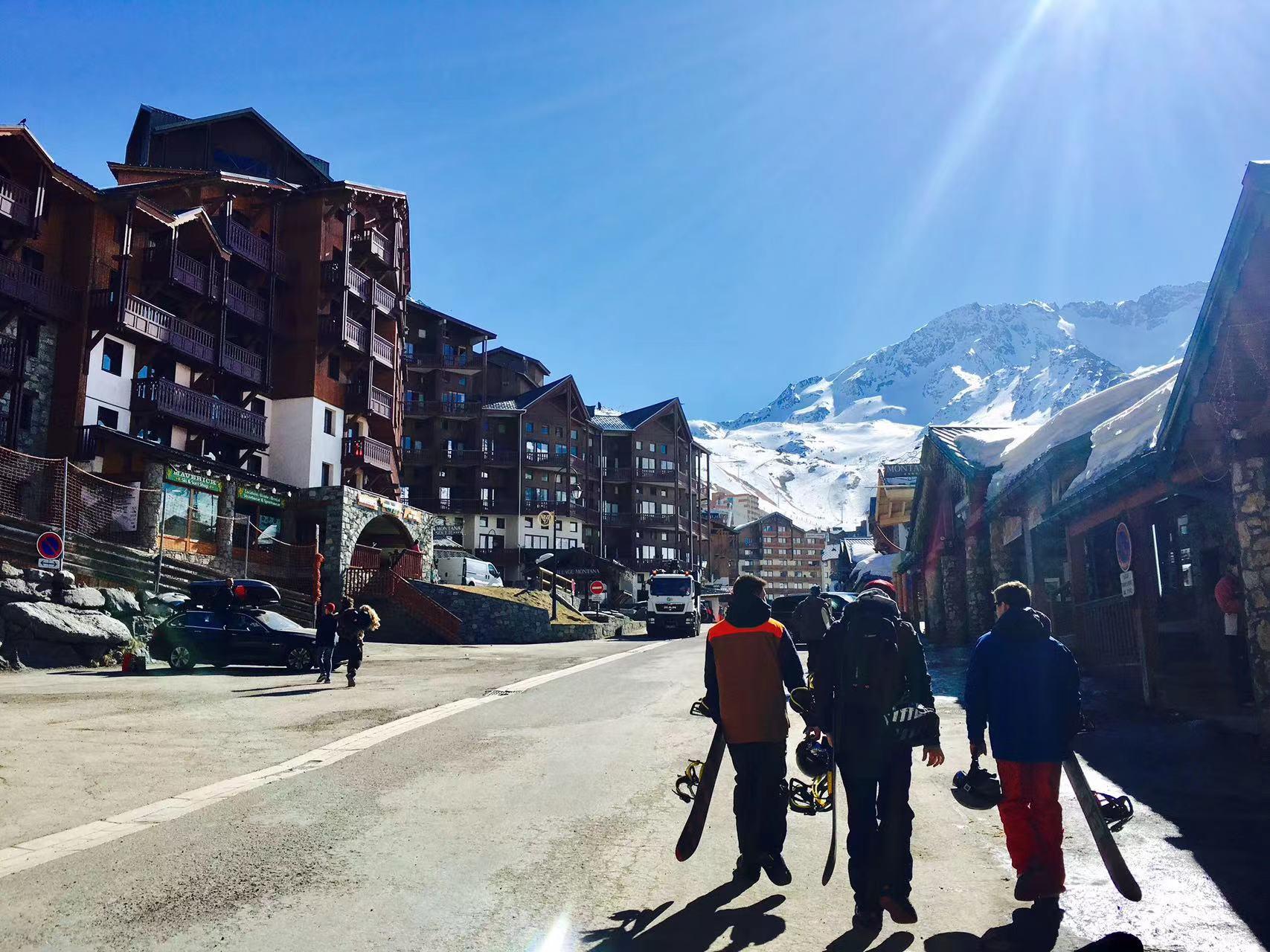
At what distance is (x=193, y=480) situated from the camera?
32719 mm

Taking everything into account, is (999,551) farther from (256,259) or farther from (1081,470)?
(256,259)

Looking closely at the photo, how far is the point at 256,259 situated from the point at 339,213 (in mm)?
5544

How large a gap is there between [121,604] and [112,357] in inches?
636

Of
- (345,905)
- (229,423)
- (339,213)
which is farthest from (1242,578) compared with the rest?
(339,213)

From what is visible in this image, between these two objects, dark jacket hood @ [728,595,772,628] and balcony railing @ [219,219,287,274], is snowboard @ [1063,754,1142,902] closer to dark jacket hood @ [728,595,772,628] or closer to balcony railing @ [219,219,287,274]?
dark jacket hood @ [728,595,772,628]

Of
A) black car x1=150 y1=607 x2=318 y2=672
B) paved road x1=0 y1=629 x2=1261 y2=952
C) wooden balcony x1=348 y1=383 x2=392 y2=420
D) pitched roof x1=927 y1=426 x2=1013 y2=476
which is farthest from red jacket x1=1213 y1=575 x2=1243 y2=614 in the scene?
wooden balcony x1=348 y1=383 x2=392 y2=420

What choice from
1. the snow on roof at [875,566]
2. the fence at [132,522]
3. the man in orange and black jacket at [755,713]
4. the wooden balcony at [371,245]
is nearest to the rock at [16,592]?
the fence at [132,522]

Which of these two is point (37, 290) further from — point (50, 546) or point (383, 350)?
point (383, 350)

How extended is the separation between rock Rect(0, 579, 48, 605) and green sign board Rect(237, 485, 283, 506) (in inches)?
661

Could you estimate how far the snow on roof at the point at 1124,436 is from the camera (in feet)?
37.0

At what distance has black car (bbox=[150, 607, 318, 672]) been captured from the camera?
19234mm

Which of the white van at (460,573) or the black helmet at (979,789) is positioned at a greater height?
the white van at (460,573)

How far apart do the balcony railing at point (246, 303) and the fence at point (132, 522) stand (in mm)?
9117

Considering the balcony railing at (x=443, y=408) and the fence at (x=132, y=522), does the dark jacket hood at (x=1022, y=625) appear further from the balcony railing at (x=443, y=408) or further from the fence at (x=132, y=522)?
the balcony railing at (x=443, y=408)
